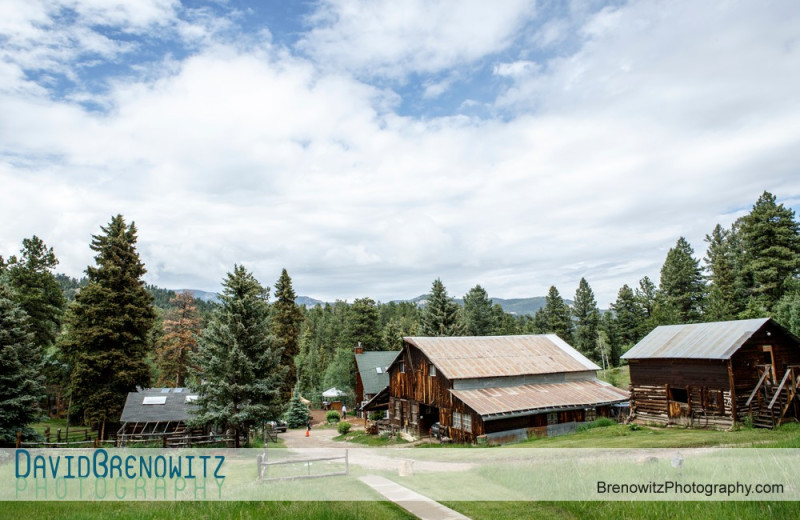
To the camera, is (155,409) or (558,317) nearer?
(155,409)

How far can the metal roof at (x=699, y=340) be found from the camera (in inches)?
1029

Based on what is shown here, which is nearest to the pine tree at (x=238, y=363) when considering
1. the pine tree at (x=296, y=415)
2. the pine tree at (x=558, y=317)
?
the pine tree at (x=296, y=415)

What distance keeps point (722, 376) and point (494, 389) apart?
13102 millimetres

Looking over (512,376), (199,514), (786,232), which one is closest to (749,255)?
(786,232)

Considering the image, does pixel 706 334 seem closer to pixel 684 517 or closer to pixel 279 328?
pixel 684 517

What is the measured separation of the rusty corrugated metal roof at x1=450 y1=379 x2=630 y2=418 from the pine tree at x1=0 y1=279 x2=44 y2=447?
2450 cm

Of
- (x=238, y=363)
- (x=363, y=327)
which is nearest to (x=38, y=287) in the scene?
(x=238, y=363)

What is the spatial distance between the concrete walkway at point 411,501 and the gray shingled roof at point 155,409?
62.3 ft

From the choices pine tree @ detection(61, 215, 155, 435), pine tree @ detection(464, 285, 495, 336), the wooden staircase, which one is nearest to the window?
the wooden staircase

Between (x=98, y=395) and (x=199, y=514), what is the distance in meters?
29.0

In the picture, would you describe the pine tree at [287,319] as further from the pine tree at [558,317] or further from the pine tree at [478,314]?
the pine tree at [558,317]

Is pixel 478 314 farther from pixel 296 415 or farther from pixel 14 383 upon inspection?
pixel 14 383

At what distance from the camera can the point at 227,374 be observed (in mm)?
26641

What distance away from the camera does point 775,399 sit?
23.8m
